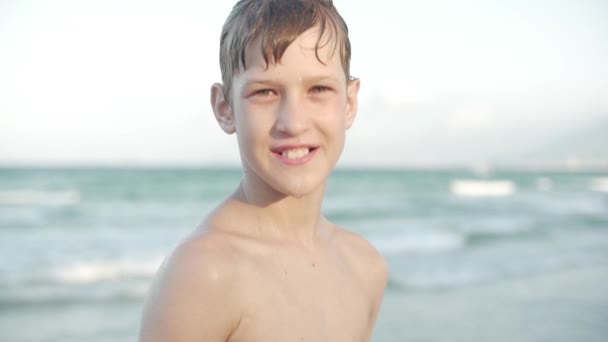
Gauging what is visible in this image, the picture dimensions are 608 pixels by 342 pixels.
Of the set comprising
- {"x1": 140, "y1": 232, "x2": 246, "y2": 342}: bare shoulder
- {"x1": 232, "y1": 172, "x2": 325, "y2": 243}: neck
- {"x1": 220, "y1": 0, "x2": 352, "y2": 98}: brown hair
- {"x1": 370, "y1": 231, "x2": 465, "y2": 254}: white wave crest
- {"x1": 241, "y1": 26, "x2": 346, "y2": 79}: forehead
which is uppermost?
{"x1": 220, "y1": 0, "x2": 352, "y2": 98}: brown hair

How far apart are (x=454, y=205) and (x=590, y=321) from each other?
49.0 ft

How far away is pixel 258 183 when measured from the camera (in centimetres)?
191

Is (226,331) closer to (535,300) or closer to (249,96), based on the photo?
(249,96)

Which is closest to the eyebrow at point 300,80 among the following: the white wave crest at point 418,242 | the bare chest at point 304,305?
the bare chest at point 304,305

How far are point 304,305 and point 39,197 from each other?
2261 centimetres

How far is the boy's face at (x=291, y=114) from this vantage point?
1731 millimetres

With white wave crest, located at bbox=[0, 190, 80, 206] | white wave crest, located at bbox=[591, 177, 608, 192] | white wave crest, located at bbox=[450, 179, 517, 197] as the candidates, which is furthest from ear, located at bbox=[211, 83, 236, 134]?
white wave crest, located at bbox=[591, 177, 608, 192]

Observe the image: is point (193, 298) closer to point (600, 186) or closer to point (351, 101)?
point (351, 101)

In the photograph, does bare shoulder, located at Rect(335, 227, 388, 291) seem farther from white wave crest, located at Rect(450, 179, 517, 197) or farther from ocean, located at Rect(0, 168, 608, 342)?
white wave crest, located at Rect(450, 179, 517, 197)

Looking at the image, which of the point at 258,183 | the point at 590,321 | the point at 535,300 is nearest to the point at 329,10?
the point at 258,183

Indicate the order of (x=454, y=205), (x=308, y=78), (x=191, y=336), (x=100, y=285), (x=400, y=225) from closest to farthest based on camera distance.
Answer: (x=191, y=336), (x=308, y=78), (x=100, y=285), (x=400, y=225), (x=454, y=205)

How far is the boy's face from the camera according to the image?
5.68 ft

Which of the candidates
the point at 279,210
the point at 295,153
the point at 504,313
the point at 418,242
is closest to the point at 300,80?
the point at 295,153

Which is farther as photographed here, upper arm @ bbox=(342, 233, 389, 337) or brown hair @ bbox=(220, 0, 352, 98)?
upper arm @ bbox=(342, 233, 389, 337)
